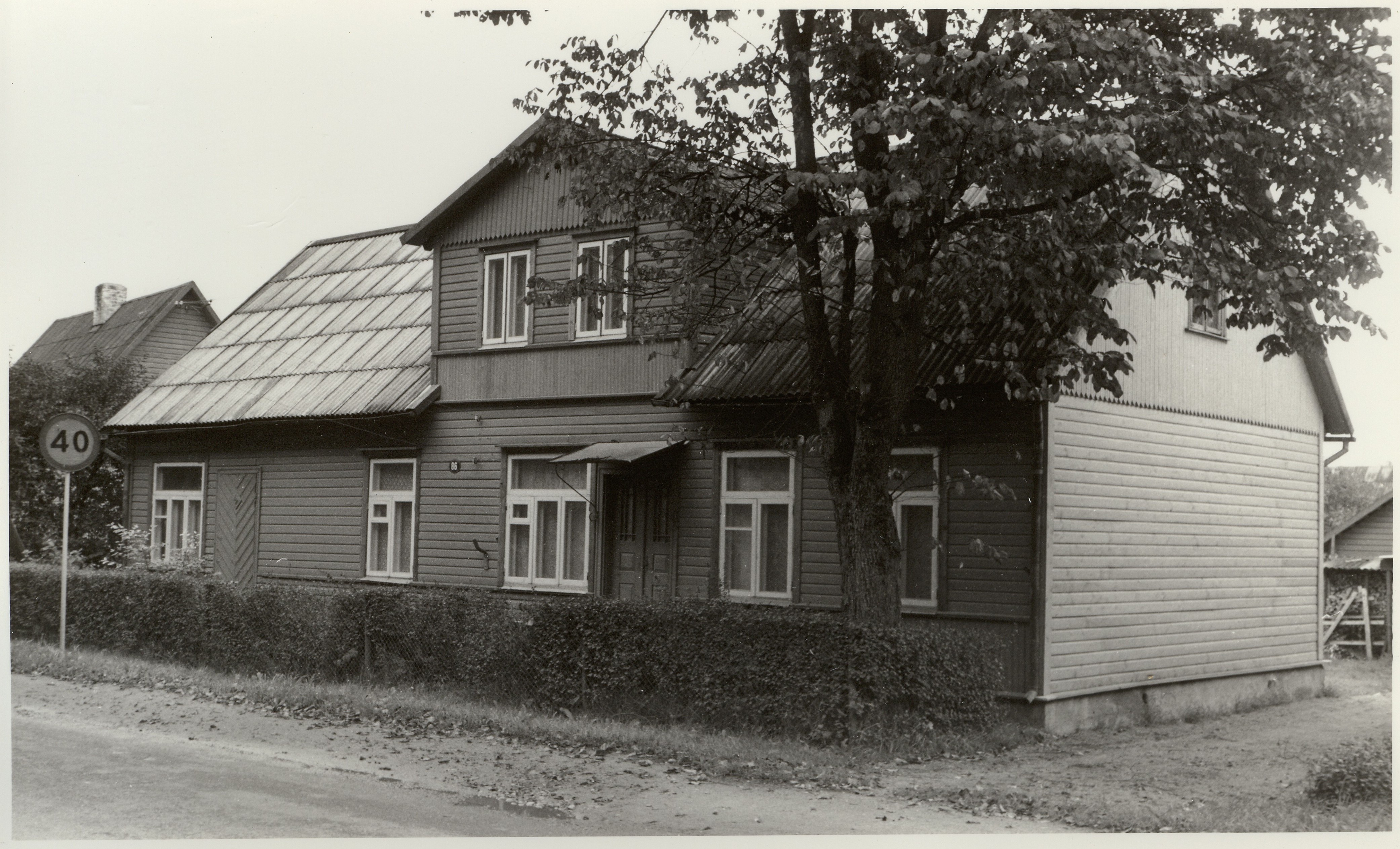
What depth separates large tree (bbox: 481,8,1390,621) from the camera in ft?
33.5

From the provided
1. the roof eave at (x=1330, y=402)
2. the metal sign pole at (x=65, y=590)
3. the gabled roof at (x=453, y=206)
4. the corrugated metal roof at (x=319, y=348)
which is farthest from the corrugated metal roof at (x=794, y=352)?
the metal sign pole at (x=65, y=590)

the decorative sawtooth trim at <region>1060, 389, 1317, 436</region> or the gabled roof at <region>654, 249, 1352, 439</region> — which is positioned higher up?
the gabled roof at <region>654, 249, 1352, 439</region>

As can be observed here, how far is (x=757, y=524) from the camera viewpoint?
16344 millimetres

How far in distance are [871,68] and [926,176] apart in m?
1.72

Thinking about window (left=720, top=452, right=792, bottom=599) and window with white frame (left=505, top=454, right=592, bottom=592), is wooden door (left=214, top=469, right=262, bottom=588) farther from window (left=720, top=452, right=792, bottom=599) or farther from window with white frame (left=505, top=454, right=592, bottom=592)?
window (left=720, top=452, right=792, bottom=599)

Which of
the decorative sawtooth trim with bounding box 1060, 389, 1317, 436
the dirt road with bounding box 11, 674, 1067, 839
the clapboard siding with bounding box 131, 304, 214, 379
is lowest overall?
the dirt road with bounding box 11, 674, 1067, 839

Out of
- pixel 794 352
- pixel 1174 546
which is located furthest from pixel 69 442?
pixel 1174 546

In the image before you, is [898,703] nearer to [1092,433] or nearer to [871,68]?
→ [1092,433]

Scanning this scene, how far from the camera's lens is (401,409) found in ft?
63.3

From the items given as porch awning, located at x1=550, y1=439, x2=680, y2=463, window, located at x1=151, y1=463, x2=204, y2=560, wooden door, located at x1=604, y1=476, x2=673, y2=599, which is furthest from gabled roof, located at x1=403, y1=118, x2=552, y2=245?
window, located at x1=151, y1=463, x2=204, y2=560

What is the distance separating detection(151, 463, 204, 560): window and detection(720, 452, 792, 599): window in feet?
34.8

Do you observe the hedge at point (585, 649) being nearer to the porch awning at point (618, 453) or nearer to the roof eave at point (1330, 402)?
the porch awning at point (618, 453)

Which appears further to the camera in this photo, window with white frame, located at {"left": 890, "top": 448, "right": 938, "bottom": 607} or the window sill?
the window sill

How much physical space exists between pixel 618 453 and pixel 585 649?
11.5ft
